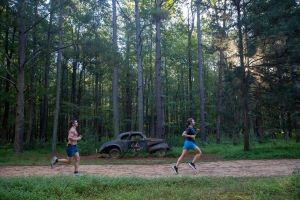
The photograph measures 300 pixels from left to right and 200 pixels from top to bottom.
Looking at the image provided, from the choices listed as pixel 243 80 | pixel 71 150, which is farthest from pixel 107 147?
pixel 71 150

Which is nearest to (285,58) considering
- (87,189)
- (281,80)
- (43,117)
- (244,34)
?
(281,80)

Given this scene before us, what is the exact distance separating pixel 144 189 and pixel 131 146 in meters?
13.9

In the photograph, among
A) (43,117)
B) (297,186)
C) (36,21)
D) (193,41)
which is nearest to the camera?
(297,186)

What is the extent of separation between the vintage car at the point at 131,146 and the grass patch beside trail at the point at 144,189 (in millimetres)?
12203

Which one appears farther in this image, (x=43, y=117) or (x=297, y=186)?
(x=43, y=117)

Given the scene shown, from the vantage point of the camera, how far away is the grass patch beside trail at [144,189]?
322 inches

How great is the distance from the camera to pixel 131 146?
2303 centimetres

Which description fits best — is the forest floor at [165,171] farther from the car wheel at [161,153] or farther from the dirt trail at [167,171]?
the car wheel at [161,153]

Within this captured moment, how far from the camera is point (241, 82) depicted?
A: 22422 millimetres

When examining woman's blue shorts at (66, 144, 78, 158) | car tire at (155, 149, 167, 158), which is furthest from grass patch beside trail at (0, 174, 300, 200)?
car tire at (155, 149, 167, 158)

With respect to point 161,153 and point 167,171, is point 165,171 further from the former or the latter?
point 161,153

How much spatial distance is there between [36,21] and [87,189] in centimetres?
1615

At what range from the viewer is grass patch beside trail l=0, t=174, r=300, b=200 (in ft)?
26.8

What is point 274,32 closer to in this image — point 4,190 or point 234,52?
point 234,52
